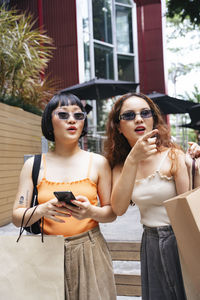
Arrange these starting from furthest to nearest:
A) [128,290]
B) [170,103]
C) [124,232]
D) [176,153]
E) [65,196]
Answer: [170,103], [124,232], [128,290], [176,153], [65,196]

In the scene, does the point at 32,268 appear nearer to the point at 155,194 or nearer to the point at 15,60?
the point at 155,194

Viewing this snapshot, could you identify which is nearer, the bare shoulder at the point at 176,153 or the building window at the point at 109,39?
the bare shoulder at the point at 176,153

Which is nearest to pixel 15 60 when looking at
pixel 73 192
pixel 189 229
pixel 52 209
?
pixel 73 192

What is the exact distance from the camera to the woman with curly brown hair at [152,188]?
144 cm

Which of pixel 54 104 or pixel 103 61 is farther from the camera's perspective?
pixel 103 61

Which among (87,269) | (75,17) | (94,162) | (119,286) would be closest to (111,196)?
(94,162)

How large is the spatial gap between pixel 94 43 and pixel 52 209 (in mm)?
11383

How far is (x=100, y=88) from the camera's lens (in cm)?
802

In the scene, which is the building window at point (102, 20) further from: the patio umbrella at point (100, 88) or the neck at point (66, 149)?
the neck at point (66, 149)

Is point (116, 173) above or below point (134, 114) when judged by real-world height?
below

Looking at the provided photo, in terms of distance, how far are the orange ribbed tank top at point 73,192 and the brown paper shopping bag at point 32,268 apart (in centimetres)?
13

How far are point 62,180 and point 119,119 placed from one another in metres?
0.43

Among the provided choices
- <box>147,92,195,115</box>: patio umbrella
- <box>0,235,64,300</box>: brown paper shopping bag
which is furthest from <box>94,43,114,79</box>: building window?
<box>0,235,64,300</box>: brown paper shopping bag

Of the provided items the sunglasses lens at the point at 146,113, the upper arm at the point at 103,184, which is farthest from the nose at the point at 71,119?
the sunglasses lens at the point at 146,113
